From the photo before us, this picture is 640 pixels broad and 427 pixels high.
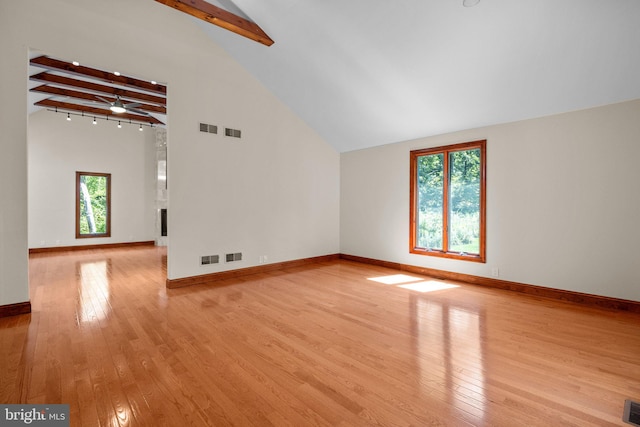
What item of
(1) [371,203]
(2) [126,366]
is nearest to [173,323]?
(2) [126,366]

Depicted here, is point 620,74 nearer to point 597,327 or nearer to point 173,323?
point 597,327

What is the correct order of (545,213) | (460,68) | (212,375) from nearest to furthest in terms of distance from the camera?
(212,375), (460,68), (545,213)

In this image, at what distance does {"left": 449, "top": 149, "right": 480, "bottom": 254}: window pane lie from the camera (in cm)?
495

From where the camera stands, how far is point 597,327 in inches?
124

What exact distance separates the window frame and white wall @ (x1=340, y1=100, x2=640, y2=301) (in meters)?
0.09

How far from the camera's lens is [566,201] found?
403cm

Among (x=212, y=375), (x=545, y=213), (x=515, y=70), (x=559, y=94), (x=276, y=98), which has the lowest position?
(x=212, y=375)

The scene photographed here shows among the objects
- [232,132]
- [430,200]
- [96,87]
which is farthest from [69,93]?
[430,200]

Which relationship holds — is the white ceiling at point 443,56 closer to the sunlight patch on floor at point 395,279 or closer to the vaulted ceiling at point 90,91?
the vaulted ceiling at point 90,91

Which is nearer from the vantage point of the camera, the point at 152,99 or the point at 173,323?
the point at 173,323

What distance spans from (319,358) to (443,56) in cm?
377

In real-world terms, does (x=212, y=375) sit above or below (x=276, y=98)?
below

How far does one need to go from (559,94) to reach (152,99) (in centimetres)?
766

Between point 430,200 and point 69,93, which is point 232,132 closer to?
point 430,200
